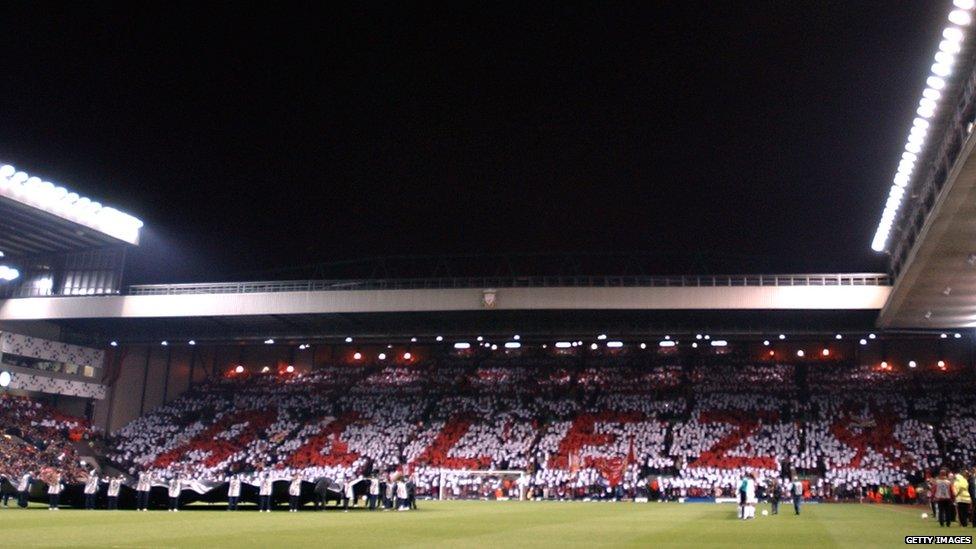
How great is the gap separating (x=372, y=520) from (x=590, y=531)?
6711mm

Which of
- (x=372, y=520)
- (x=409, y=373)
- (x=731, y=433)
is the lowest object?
(x=372, y=520)

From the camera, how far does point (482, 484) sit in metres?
46.7

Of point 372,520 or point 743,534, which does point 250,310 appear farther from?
point 743,534

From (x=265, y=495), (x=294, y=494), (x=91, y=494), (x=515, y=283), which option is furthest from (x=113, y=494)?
(x=515, y=283)

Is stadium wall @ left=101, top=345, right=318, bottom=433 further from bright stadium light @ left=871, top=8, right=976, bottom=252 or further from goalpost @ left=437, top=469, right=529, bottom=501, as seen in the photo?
bright stadium light @ left=871, top=8, right=976, bottom=252

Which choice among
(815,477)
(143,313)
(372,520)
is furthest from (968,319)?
(143,313)

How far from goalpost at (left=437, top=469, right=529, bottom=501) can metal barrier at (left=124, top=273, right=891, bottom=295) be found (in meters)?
10.2

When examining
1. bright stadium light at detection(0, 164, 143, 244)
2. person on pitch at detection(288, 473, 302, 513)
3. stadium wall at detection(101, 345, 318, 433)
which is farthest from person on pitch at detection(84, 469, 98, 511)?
stadium wall at detection(101, 345, 318, 433)

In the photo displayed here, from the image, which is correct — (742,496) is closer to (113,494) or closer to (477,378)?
Result: (113,494)

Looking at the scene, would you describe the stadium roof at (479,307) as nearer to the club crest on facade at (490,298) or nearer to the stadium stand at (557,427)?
the club crest on facade at (490,298)

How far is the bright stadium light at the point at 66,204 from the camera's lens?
39.9m

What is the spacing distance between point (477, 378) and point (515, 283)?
16.2 m

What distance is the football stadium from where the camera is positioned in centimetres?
3984

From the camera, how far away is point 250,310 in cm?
4784
